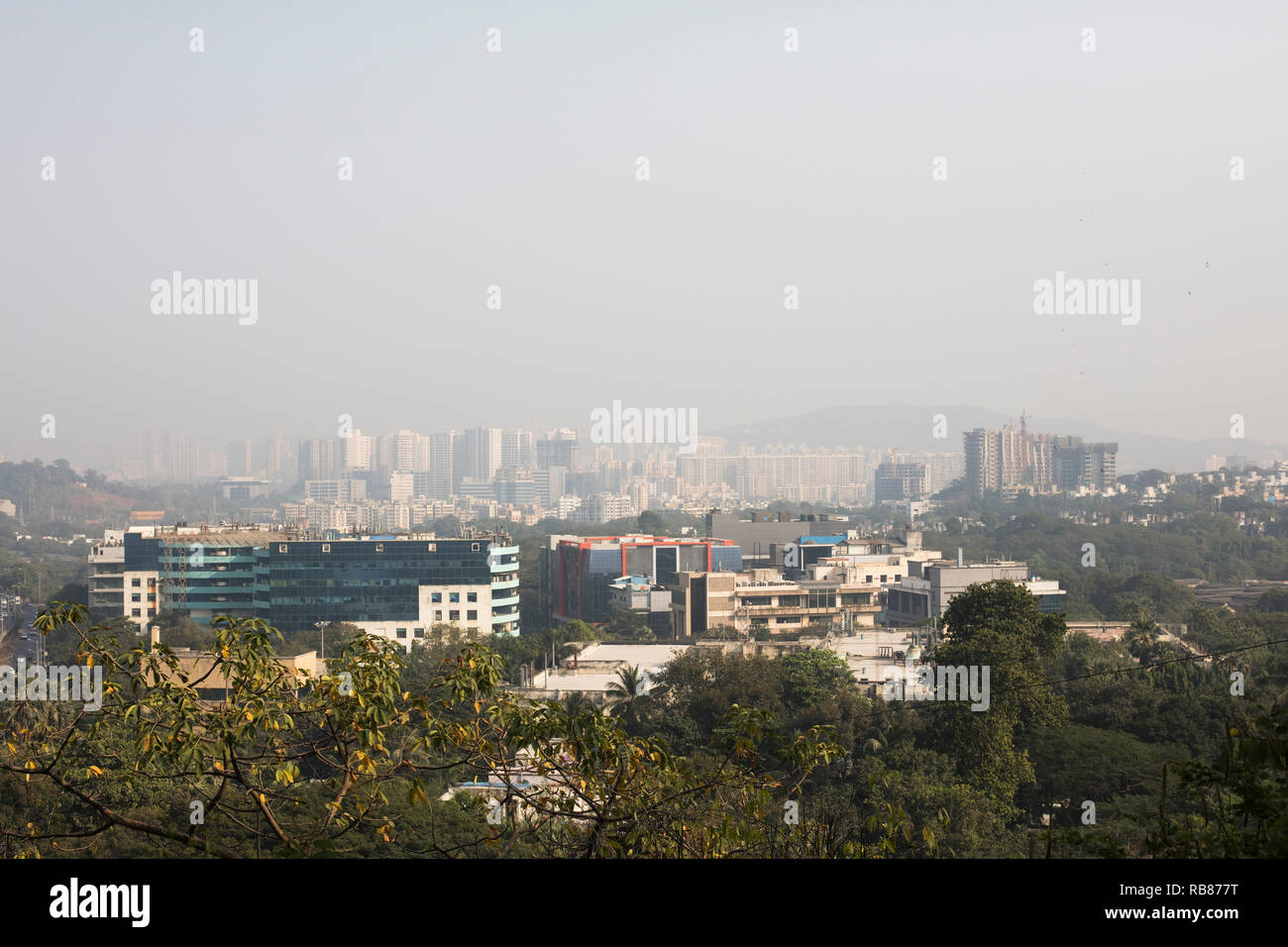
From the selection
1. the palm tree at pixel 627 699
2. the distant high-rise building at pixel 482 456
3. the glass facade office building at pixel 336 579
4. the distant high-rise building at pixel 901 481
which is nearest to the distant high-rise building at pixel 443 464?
the distant high-rise building at pixel 482 456

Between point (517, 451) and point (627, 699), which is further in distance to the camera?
point (517, 451)

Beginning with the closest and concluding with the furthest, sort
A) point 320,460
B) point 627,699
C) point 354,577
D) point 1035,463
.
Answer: point 627,699, point 354,577, point 1035,463, point 320,460

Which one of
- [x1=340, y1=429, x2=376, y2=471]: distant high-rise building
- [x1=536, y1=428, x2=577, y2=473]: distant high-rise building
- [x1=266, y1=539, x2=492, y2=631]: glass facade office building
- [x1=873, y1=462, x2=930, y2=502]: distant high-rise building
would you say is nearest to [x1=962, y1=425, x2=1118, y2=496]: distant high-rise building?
[x1=873, y1=462, x2=930, y2=502]: distant high-rise building

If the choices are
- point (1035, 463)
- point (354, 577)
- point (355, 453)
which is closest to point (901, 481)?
point (1035, 463)

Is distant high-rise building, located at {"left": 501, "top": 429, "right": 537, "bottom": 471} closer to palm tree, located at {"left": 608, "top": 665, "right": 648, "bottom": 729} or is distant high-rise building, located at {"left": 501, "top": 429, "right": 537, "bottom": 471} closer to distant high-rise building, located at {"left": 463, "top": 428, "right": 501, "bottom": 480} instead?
distant high-rise building, located at {"left": 463, "top": 428, "right": 501, "bottom": 480}

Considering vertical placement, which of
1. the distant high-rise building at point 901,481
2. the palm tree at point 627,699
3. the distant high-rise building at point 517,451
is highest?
the distant high-rise building at point 517,451

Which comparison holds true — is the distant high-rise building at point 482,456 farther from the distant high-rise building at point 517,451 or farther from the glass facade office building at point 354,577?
the glass facade office building at point 354,577

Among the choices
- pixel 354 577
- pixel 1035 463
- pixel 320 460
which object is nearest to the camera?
pixel 354 577

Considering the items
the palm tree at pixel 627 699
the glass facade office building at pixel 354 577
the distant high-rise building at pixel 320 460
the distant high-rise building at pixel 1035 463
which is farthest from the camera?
the distant high-rise building at pixel 320 460

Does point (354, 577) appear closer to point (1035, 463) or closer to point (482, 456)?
point (1035, 463)

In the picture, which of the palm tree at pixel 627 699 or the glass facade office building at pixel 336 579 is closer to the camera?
the palm tree at pixel 627 699

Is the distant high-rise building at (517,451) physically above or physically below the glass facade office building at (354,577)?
above
